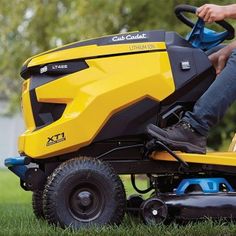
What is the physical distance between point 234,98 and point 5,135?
107 feet

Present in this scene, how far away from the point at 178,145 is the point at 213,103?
34 centimetres

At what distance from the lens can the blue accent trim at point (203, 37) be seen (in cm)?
440

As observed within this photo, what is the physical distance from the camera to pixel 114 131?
4.05 metres

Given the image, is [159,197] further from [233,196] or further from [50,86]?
[50,86]

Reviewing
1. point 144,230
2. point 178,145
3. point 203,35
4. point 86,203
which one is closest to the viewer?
point 144,230

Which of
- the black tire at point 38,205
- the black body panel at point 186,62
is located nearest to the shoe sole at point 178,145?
the black body panel at point 186,62

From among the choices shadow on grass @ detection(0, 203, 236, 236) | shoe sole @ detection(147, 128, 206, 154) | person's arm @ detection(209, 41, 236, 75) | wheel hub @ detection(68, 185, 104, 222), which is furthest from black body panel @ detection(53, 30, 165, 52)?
shadow on grass @ detection(0, 203, 236, 236)

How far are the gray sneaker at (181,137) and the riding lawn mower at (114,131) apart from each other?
4 centimetres

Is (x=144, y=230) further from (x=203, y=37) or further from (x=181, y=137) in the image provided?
(x=203, y=37)

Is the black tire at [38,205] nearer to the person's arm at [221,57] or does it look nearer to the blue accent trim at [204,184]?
the blue accent trim at [204,184]

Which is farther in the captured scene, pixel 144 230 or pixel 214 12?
pixel 214 12

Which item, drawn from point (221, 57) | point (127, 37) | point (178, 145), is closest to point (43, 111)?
point (127, 37)

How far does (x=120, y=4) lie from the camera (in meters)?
12.5

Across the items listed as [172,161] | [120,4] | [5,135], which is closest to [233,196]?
[172,161]
